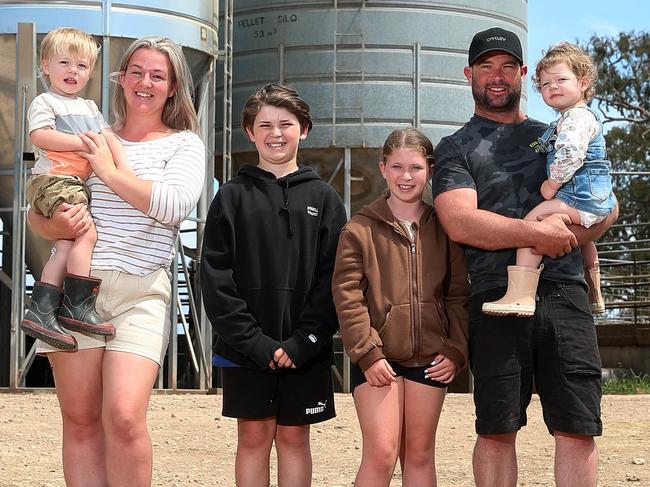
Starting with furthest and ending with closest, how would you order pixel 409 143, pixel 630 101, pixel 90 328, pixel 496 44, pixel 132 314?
1. pixel 630 101
2. pixel 409 143
3. pixel 496 44
4. pixel 132 314
5. pixel 90 328

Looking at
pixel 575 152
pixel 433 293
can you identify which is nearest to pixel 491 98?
pixel 575 152

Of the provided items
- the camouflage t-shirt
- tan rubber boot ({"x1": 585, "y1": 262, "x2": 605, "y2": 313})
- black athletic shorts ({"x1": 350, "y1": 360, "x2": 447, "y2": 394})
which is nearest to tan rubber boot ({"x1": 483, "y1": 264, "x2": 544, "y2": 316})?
the camouflage t-shirt

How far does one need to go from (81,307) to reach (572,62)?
2103mm

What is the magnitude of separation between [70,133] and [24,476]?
3.41 meters

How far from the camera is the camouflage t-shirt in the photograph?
438 cm

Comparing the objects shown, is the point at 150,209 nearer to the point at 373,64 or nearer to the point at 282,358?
the point at 282,358

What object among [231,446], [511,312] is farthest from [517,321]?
[231,446]

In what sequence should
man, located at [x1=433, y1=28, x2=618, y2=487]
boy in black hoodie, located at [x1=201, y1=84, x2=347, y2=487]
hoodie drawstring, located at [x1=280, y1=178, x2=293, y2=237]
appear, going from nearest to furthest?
man, located at [x1=433, y1=28, x2=618, y2=487], boy in black hoodie, located at [x1=201, y1=84, x2=347, y2=487], hoodie drawstring, located at [x1=280, y1=178, x2=293, y2=237]

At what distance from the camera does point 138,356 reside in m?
4.03

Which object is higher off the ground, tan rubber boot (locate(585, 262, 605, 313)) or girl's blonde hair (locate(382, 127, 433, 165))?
girl's blonde hair (locate(382, 127, 433, 165))

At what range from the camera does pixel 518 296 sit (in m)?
4.20

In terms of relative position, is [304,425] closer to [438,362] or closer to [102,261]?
[438,362]

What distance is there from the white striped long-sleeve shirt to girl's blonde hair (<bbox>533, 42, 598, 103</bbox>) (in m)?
1.41

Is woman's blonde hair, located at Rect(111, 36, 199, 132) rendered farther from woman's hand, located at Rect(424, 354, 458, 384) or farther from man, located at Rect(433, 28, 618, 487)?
woman's hand, located at Rect(424, 354, 458, 384)
